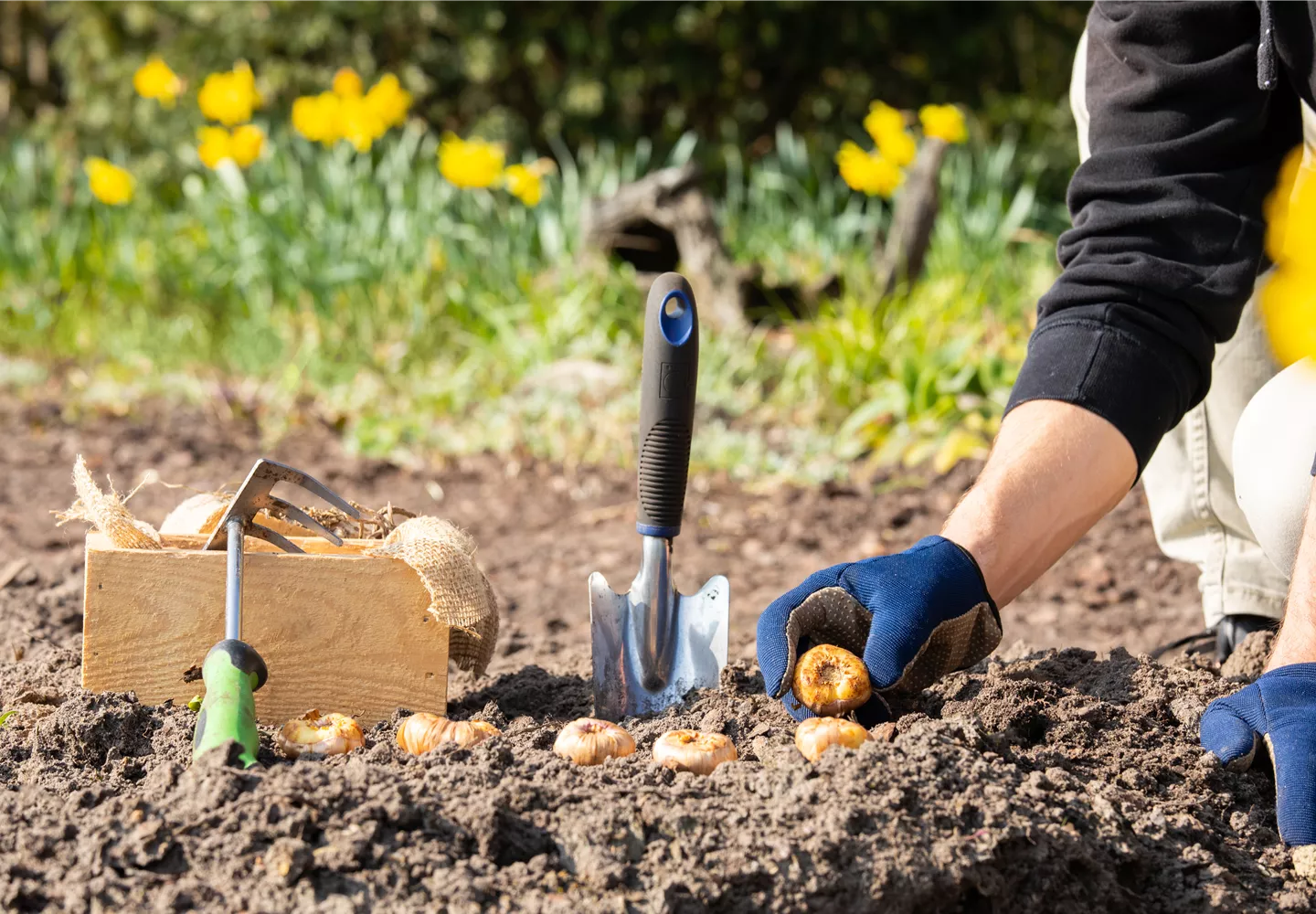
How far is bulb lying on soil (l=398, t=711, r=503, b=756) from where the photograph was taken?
1.49 meters

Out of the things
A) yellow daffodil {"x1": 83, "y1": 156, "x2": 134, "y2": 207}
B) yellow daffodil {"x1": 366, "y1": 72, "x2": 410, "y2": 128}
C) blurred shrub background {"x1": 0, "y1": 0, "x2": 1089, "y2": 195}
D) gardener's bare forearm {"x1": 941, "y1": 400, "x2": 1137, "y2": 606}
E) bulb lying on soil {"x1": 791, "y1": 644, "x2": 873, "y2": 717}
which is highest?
blurred shrub background {"x1": 0, "y1": 0, "x2": 1089, "y2": 195}

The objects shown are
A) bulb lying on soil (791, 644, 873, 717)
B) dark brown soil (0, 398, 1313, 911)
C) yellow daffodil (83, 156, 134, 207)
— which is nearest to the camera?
dark brown soil (0, 398, 1313, 911)

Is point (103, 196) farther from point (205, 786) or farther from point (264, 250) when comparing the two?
point (205, 786)

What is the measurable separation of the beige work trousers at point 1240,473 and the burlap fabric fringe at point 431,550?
120cm

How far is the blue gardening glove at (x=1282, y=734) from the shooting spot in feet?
4.53

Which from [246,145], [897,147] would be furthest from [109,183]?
[897,147]

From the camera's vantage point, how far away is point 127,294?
5.41 m

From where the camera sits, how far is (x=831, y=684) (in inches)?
60.7

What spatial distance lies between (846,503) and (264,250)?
2786 mm

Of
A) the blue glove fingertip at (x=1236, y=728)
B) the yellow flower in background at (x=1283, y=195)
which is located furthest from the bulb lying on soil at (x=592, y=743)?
the yellow flower in background at (x=1283, y=195)

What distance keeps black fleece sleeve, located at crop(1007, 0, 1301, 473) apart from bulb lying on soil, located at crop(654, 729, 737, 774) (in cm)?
73

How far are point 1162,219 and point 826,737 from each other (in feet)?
3.31

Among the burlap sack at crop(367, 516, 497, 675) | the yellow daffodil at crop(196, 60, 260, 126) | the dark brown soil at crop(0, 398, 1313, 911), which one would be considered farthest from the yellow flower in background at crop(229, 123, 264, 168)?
the burlap sack at crop(367, 516, 497, 675)

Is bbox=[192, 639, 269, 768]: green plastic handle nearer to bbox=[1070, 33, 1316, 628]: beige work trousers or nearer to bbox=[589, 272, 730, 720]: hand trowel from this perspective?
bbox=[589, 272, 730, 720]: hand trowel
